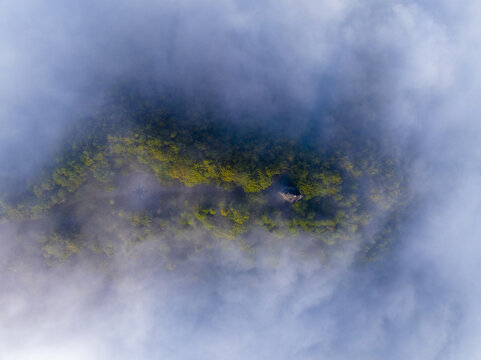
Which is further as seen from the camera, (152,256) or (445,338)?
(445,338)

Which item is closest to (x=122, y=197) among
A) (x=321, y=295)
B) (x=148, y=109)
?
(x=148, y=109)

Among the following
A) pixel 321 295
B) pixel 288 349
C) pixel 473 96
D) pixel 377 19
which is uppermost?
pixel 377 19

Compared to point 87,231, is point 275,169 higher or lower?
higher

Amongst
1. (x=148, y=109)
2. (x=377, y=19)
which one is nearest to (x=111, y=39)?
(x=148, y=109)

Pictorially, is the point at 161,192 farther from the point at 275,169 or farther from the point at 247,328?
the point at 247,328

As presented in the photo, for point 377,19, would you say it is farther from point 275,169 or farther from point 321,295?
point 321,295

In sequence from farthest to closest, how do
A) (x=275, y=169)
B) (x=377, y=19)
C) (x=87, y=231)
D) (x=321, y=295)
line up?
(x=321, y=295) → (x=377, y=19) → (x=87, y=231) → (x=275, y=169)

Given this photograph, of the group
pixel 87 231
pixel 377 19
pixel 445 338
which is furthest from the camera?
pixel 445 338
